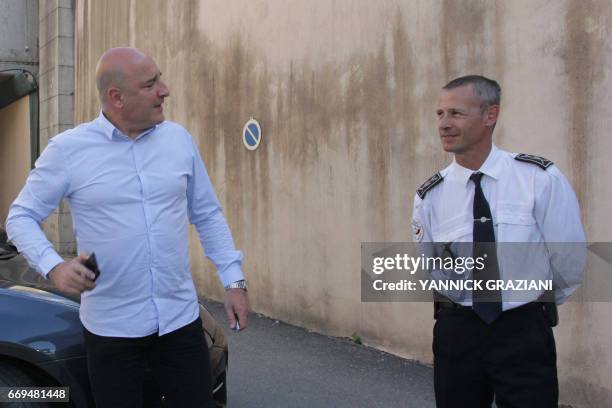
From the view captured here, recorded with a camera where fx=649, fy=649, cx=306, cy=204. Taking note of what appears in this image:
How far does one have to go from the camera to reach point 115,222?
7.81 feet

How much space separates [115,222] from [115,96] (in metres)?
0.48

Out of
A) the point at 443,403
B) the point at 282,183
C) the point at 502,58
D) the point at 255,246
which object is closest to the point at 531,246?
the point at 443,403

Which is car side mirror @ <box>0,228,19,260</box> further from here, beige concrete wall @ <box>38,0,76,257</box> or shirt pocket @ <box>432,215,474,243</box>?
beige concrete wall @ <box>38,0,76,257</box>

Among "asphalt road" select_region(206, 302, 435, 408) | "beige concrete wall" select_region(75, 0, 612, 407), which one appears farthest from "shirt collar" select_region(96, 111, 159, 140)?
"beige concrete wall" select_region(75, 0, 612, 407)

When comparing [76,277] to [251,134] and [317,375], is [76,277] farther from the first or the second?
[251,134]

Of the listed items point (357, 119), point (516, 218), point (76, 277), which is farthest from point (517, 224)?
point (357, 119)

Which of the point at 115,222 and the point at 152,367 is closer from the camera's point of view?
the point at 115,222

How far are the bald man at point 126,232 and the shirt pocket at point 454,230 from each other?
3.28 ft

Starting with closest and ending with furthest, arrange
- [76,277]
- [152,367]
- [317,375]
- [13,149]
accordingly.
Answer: [76,277] < [152,367] < [317,375] < [13,149]

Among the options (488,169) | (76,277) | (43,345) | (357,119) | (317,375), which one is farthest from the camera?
(357,119)

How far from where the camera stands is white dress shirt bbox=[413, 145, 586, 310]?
2.29m

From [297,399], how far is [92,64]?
27.0 feet

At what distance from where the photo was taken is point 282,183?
643 centimetres

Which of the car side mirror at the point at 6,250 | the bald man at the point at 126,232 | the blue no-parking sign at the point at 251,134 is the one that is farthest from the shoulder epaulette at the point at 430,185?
the blue no-parking sign at the point at 251,134
